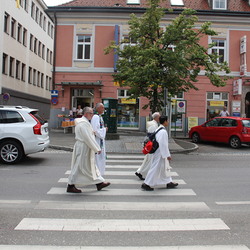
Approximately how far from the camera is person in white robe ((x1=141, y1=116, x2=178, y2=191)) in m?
6.74

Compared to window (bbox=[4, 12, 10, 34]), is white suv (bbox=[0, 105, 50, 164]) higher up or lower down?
lower down

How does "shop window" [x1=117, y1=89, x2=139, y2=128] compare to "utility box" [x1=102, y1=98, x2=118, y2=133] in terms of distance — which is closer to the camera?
"utility box" [x1=102, y1=98, x2=118, y2=133]

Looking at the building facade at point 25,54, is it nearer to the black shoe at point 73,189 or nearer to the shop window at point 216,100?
the shop window at point 216,100

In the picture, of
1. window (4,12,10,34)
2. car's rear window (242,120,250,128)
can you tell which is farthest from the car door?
window (4,12,10,34)

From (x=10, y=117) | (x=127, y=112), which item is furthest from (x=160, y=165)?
(x=127, y=112)

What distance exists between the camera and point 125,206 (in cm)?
563

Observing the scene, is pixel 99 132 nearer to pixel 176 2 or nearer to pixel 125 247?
pixel 125 247

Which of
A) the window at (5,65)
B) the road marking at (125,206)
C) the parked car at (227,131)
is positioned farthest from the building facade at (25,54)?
the road marking at (125,206)

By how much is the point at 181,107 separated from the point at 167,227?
55.0 ft

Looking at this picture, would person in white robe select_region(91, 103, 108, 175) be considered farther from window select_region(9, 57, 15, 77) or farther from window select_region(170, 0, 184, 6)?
window select_region(9, 57, 15, 77)

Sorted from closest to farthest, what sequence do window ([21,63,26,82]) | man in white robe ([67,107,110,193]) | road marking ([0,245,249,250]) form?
road marking ([0,245,249,250]) → man in white robe ([67,107,110,193]) → window ([21,63,26,82])

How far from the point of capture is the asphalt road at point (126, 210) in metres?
4.08

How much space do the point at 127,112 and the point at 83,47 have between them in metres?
5.62

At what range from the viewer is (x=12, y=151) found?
9.81 m
